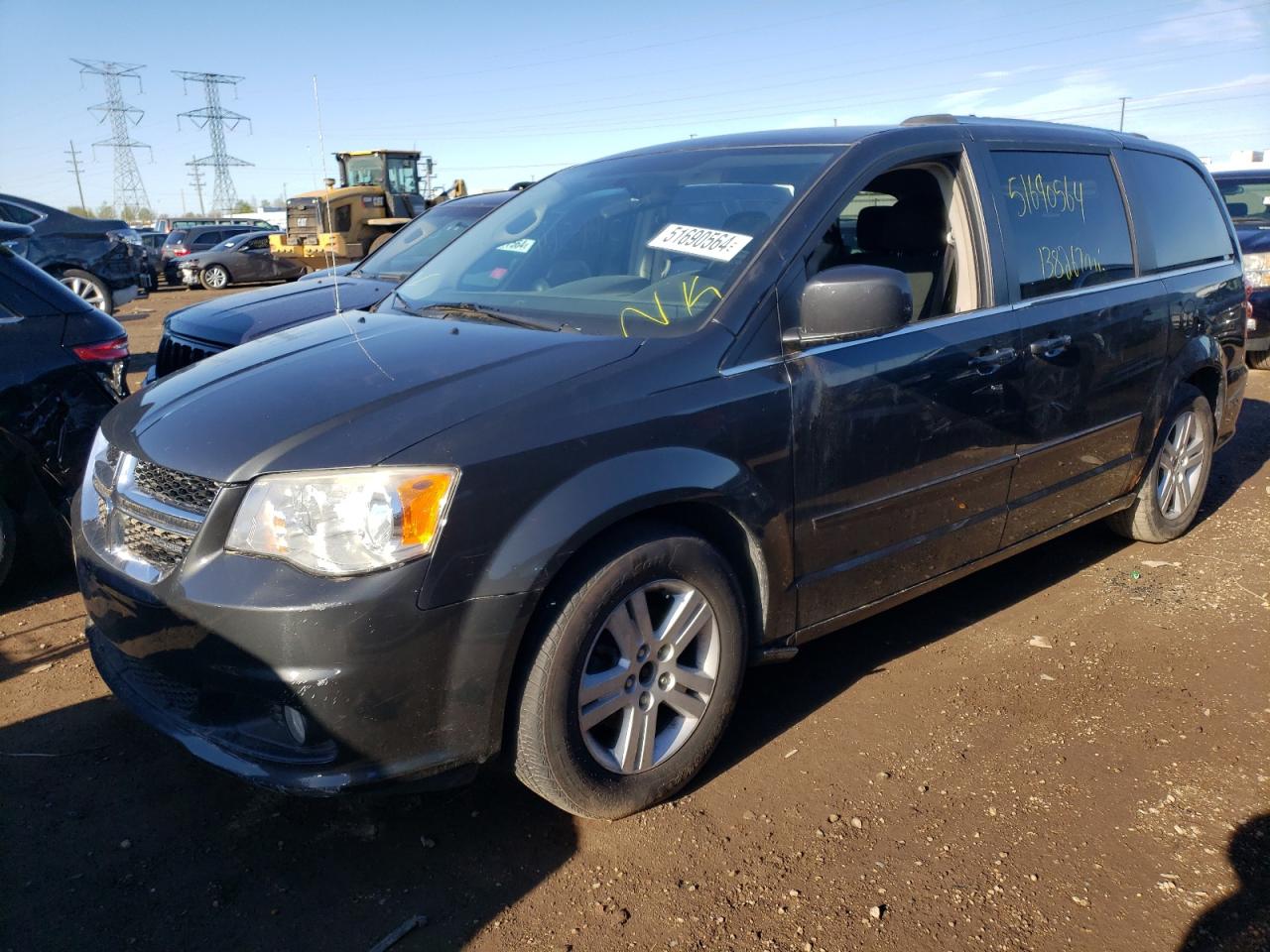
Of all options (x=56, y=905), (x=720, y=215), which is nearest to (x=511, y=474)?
(x=720, y=215)

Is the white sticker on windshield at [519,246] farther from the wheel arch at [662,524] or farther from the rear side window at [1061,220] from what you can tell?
the rear side window at [1061,220]

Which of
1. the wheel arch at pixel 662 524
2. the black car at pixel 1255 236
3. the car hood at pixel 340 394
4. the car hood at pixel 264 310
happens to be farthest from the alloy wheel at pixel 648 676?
the black car at pixel 1255 236

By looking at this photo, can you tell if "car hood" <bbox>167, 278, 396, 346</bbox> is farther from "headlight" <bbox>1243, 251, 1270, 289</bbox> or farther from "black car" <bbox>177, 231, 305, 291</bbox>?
"black car" <bbox>177, 231, 305, 291</bbox>

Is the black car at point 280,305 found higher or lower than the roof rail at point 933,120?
lower

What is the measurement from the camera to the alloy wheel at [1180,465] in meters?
4.70

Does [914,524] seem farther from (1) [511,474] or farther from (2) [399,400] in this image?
(2) [399,400]

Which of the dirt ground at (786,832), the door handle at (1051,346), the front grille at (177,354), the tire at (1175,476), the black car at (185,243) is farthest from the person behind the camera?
the black car at (185,243)

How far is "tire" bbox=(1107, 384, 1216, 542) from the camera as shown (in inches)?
182

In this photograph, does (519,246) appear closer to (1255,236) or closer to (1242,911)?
(1242,911)

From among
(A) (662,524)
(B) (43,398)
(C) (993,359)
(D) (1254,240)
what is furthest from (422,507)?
(D) (1254,240)

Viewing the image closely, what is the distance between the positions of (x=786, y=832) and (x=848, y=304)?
1.50m

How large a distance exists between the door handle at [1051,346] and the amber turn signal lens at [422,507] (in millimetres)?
2367

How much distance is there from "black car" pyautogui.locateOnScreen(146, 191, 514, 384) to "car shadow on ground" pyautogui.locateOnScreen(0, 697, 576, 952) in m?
2.75

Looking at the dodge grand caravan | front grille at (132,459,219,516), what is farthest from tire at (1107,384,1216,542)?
front grille at (132,459,219,516)
